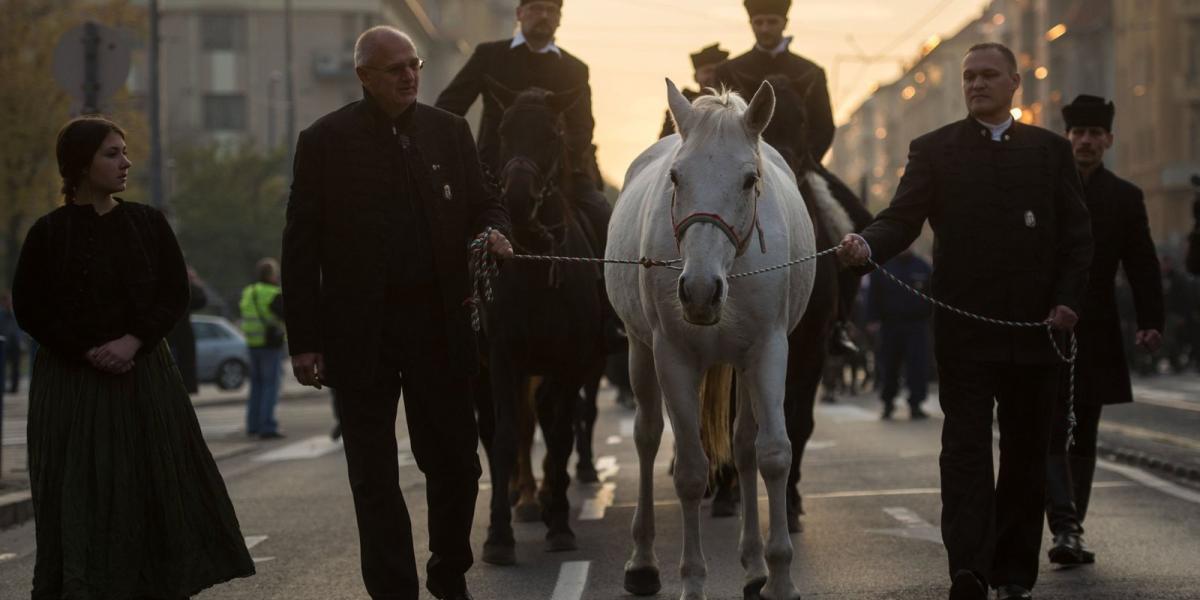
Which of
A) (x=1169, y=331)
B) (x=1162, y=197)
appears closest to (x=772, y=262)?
(x=1169, y=331)

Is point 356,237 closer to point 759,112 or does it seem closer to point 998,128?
point 759,112

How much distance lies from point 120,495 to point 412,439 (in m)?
1.09

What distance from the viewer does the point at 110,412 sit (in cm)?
771

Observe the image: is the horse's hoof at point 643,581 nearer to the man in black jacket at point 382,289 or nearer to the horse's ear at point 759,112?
the man in black jacket at point 382,289

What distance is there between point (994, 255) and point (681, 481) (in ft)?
5.52

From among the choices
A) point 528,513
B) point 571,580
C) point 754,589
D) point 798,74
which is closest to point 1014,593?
point 754,589

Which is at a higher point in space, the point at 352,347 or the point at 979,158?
the point at 979,158

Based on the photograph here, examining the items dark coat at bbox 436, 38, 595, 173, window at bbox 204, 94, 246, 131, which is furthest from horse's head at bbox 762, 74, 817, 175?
window at bbox 204, 94, 246, 131

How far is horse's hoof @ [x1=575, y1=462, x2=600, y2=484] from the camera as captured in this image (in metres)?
15.0

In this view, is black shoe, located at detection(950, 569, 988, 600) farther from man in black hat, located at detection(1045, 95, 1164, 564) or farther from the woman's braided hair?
the woman's braided hair

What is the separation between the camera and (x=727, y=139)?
8242 millimetres

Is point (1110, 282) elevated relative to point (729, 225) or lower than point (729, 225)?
lower

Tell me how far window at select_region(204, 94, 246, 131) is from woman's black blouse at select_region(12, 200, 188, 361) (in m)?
86.1

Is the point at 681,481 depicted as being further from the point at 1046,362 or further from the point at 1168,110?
the point at 1168,110
